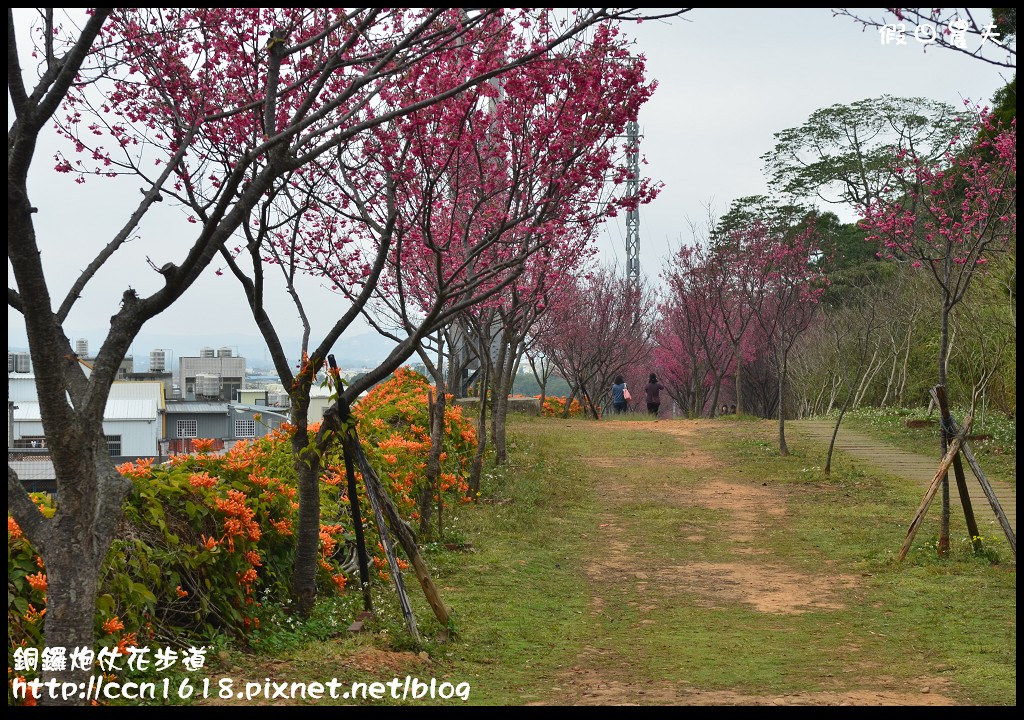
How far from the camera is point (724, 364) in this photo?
29609mm

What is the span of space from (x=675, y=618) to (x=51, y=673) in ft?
14.0

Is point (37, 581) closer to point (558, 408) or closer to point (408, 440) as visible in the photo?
point (408, 440)

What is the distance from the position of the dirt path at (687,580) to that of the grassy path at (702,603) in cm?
2

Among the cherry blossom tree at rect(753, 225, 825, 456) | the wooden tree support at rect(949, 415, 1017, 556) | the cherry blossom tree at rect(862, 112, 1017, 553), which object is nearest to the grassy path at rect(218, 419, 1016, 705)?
the wooden tree support at rect(949, 415, 1017, 556)

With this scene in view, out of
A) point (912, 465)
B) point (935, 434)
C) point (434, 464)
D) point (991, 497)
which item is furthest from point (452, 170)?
point (935, 434)

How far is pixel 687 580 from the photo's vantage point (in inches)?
311

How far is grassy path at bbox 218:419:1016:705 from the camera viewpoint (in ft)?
16.6

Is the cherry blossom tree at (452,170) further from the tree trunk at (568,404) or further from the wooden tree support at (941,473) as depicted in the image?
the tree trunk at (568,404)

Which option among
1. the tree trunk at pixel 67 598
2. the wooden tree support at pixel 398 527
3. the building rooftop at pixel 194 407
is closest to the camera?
the tree trunk at pixel 67 598

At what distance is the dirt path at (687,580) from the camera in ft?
16.1

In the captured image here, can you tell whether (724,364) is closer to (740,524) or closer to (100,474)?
(740,524)

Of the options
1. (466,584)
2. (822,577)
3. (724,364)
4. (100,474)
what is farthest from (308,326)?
(724,364)

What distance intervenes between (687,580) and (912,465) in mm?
6849

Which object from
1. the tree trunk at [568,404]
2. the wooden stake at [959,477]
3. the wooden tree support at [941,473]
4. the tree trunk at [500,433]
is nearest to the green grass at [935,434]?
the wooden stake at [959,477]
